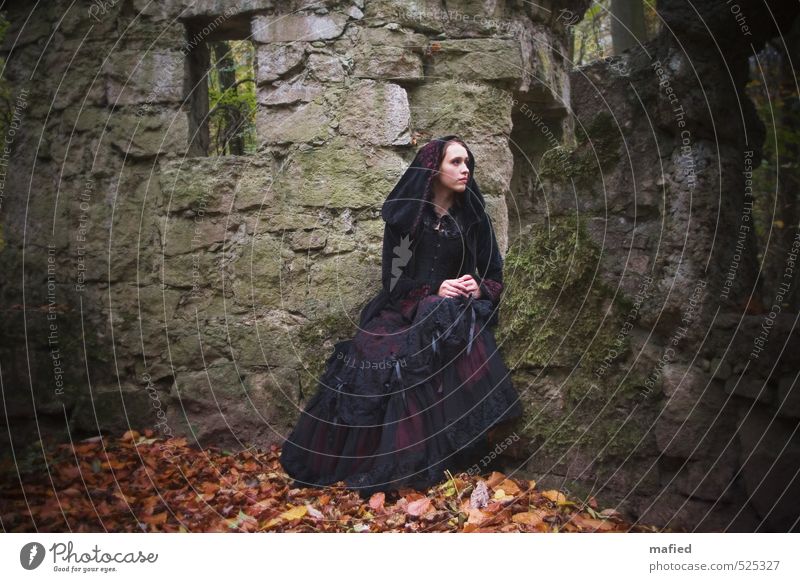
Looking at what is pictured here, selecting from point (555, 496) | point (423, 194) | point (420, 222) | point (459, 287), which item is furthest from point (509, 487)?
point (423, 194)

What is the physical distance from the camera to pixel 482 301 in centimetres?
312

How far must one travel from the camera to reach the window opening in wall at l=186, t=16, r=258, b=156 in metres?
3.90

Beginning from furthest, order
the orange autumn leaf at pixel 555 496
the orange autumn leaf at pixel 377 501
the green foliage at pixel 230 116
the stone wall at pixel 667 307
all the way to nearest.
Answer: the green foliage at pixel 230 116 < the orange autumn leaf at pixel 377 501 < the orange autumn leaf at pixel 555 496 < the stone wall at pixel 667 307

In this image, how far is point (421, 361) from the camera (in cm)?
306

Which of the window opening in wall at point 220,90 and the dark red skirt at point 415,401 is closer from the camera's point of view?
the dark red skirt at point 415,401

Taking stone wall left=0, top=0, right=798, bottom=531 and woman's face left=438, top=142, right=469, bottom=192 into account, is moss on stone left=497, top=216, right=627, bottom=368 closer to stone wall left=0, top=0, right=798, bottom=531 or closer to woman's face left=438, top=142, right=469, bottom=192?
stone wall left=0, top=0, right=798, bottom=531

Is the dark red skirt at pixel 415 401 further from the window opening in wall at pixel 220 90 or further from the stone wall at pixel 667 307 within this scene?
the window opening in wall at pixel 220 90

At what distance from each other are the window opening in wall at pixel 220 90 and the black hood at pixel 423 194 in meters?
1.16

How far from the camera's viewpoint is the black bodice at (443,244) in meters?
3.25

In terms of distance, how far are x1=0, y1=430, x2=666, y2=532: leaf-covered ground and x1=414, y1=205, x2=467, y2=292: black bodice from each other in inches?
35.5

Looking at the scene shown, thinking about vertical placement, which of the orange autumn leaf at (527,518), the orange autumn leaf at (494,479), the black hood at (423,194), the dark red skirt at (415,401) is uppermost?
the black hood at (423,194)

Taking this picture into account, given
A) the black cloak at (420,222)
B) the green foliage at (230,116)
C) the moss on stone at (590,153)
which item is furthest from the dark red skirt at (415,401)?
the green foliage at (230,116)
